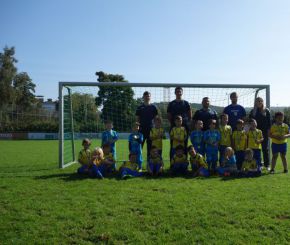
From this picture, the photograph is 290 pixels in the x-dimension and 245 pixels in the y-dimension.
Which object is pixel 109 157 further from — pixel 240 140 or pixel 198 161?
pixel 240 140

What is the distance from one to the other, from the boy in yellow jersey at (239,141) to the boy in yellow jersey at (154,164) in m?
1.91

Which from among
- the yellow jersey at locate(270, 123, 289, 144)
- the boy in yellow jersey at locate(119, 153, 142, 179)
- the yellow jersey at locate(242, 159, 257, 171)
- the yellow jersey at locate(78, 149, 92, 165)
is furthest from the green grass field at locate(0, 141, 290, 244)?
the yellow jersey at locate(270, 123, 289, 144)

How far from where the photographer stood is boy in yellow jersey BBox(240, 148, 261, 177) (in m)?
7.72

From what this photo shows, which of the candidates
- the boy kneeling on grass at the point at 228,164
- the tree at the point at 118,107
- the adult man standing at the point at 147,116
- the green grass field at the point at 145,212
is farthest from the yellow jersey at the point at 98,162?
the tree at the point at 118,107

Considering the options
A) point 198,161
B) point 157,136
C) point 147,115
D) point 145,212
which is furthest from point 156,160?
point 145,212

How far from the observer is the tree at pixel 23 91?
55938mm

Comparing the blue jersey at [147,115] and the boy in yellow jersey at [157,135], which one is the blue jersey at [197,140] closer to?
the boy in yellow jersey at [157,135]

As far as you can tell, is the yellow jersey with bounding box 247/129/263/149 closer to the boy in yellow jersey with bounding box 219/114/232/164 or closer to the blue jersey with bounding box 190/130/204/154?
the boy in yellow jersey with bounding box 219/114/232/164

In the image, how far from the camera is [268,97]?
9.94 m

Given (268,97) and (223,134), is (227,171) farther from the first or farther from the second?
(268,97)

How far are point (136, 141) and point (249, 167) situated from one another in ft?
8.95

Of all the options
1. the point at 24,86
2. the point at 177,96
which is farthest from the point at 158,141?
the point at 24,86

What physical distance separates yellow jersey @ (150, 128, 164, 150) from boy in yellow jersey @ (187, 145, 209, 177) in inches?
30.8

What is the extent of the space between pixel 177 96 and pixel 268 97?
10.5 feet
